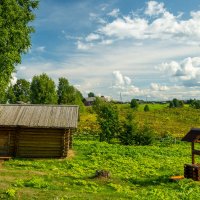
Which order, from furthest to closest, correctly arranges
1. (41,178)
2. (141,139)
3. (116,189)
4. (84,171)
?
(141,139) < (84,171) < (41,178) < (116,189)

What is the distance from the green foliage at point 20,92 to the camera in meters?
72.7

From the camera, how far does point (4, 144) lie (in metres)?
26.8

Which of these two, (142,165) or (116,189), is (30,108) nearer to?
(142,165)

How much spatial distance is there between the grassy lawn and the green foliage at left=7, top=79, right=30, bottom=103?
45.6 metres

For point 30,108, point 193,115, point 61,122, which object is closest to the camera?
point 61,122

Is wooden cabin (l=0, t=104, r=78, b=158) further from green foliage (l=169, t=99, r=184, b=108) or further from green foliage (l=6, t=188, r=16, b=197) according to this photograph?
green foliage (l=169, t=99, r=184, b=108)

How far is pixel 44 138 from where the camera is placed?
2708 centimetres

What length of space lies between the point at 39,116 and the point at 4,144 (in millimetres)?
3725

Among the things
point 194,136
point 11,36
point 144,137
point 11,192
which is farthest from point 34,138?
point 144,137

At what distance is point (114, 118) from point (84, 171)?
1981 centimetres

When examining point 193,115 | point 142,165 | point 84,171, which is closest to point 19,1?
point 84,171

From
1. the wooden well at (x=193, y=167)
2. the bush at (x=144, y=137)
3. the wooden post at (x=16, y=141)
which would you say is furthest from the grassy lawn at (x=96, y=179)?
the bush at (x=144, y=137)

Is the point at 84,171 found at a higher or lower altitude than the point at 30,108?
lower

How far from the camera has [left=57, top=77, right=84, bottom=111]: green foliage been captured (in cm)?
6310
